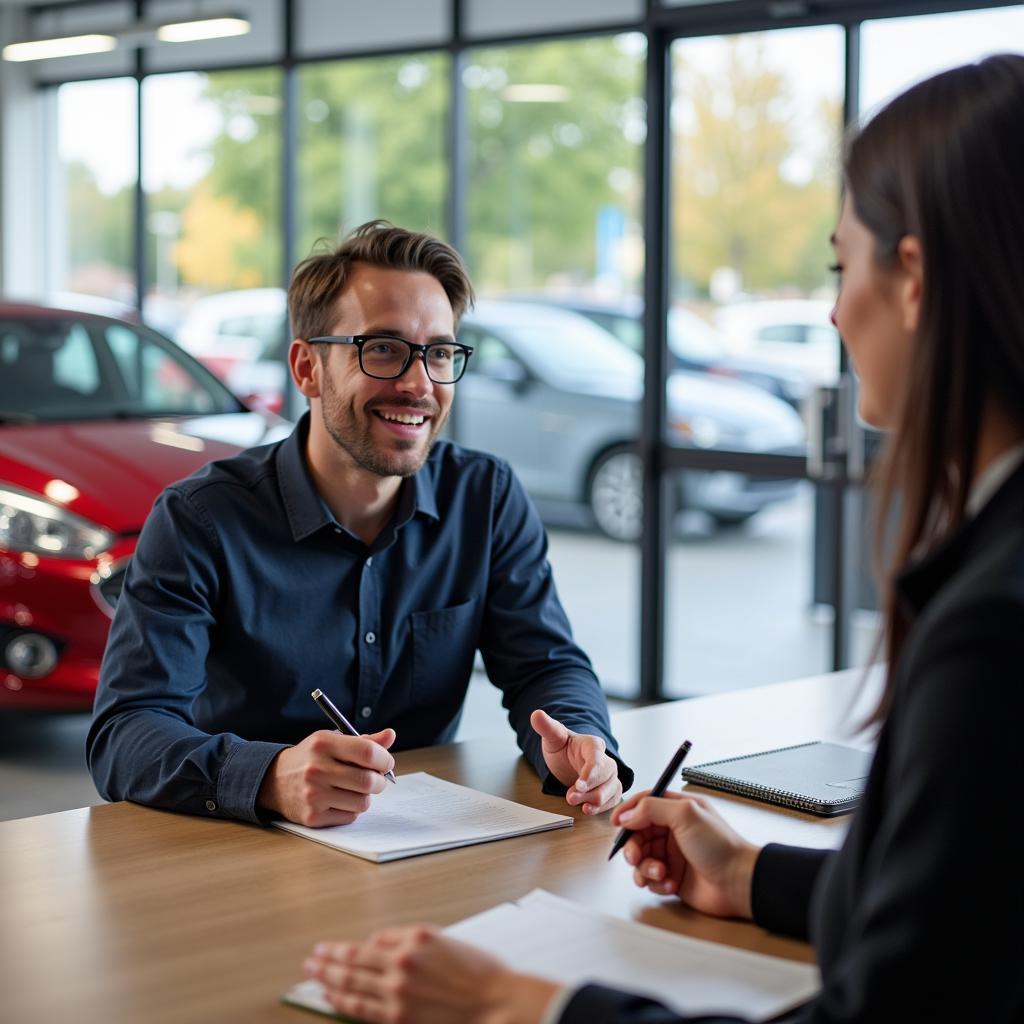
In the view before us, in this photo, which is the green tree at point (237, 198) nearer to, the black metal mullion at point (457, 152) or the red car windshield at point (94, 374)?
the black metal mullion at point (457, 152)

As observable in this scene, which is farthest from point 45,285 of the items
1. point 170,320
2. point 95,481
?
point 95,481

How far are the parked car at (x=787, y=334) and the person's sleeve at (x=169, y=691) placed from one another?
9.97 feet

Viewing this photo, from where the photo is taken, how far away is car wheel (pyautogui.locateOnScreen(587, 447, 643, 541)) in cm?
609

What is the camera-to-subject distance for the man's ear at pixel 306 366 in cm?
243

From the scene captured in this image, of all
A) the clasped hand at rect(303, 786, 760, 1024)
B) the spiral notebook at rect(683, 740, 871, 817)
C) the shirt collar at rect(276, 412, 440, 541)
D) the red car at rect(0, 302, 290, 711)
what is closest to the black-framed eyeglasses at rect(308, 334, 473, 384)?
the shirt collar at rect(276, 412, 440, 541)

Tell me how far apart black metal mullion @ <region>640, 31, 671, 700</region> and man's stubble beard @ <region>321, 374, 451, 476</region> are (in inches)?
119

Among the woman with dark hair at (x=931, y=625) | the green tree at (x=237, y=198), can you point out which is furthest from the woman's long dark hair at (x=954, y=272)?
the green tree at (x=237, y=198)

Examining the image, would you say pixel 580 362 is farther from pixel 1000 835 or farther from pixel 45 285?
pixel 1000 835

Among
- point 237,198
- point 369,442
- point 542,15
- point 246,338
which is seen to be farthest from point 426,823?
point 237,198

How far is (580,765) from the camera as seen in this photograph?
6.19 ft

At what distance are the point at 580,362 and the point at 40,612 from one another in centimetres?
257

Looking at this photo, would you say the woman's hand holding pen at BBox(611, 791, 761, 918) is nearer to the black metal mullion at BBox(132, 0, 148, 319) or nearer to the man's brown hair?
the man's brown hair

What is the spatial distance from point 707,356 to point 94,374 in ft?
6.64

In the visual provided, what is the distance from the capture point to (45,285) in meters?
8.55
